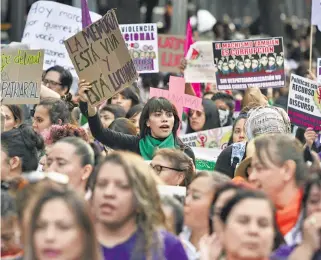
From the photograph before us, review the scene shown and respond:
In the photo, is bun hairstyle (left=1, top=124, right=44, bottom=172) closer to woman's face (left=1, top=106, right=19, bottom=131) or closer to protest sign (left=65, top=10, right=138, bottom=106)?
protest sign (left=65, top=10, right=138, bottom=106)

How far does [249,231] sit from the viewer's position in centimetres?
657

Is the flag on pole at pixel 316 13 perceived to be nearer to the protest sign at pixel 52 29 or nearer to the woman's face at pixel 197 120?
the woman's face at pixel 197 120

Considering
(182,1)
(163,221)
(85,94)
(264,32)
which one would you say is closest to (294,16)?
(264,32)

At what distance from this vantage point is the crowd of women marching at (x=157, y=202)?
6477 millimetres

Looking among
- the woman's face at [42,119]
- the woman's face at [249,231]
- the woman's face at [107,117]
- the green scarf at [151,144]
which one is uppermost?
the woman's face at [249,231]

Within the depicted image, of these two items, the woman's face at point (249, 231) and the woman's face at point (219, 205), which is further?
the woman's face at point (219, 205)

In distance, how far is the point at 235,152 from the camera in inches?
412

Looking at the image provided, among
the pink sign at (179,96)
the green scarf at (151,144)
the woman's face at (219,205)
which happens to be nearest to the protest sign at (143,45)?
the pink sign at (179,96)

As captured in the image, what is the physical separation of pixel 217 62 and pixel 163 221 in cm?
735

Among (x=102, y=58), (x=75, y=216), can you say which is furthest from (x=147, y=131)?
(x=75, y=216)

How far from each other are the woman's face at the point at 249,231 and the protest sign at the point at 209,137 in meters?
6.99

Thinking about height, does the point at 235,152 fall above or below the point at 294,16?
above

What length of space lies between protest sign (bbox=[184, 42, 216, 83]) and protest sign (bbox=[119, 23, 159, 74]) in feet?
1.68

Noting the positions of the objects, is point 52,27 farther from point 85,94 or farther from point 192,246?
point 192,246
